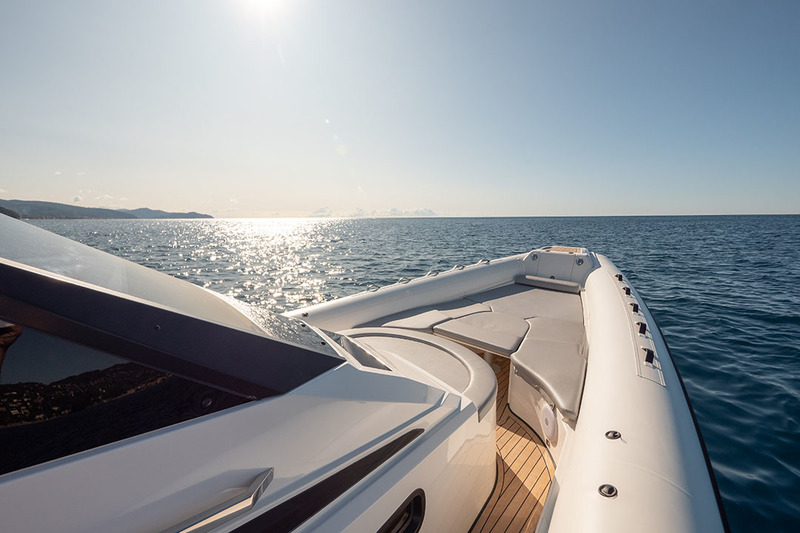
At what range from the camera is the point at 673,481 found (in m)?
1.50

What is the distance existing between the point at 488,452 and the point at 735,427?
3598 millimetres

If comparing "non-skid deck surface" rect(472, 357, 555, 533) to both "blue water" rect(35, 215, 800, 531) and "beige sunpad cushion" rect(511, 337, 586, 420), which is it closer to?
"beige sunpad cushion" rect(511, 337, 586, 420)

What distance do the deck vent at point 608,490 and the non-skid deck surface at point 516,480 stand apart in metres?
0.79

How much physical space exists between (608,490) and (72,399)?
6.06 feet

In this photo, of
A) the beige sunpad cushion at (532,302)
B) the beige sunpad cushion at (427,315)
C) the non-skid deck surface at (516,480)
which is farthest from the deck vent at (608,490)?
the beige sunpad cushion at (532,302)

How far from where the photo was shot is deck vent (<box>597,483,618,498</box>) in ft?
4.75

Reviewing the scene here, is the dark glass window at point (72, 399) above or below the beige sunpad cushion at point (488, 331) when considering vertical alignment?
above

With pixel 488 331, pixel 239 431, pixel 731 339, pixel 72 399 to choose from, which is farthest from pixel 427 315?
pixel 731 339

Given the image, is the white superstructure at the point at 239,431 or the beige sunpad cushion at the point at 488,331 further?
the beige sunpad cushion at the point at 488,331

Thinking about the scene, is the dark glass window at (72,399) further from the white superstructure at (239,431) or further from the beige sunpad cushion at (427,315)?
the beige sunpad cushion at (427,315)

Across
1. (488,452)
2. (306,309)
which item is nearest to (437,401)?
(488,452)

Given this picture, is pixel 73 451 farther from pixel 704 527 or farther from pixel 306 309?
pixel 306 309

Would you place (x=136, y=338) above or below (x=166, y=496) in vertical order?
above

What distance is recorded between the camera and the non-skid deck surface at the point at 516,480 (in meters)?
2.07
